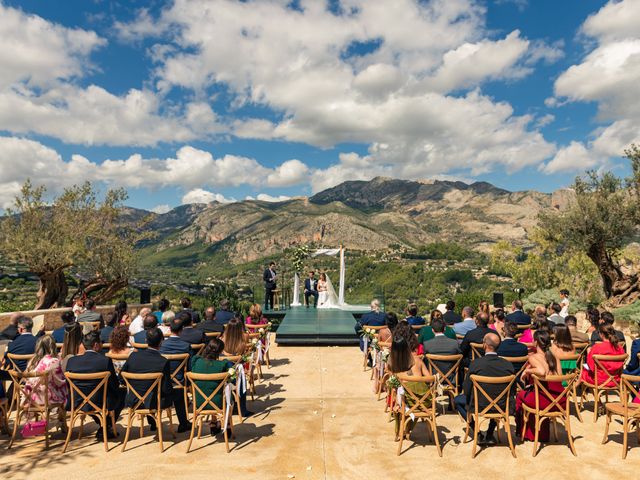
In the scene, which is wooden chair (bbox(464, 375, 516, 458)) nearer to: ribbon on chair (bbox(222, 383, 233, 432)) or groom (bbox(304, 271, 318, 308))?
ribbon on chair (bbox(222, 383, 233, 432))

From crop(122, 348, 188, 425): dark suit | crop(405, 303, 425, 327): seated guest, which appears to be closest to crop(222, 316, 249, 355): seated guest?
crop(122, 348, 188, 425): dark suit

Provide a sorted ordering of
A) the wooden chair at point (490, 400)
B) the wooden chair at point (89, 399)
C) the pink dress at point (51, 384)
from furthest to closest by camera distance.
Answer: the pink dress at point (51, 384)
the wooden chair at point (89, 399)
the wooden chair at point (490, 400)

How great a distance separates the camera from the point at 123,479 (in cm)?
453

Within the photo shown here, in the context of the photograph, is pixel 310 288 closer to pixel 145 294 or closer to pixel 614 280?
pixel 145 294

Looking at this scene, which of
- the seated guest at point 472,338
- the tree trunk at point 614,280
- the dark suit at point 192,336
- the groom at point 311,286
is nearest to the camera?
the seated guest at point 472,338

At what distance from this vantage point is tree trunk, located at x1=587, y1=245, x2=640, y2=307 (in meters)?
18.8

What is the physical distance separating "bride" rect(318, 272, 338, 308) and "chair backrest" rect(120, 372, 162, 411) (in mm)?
12635

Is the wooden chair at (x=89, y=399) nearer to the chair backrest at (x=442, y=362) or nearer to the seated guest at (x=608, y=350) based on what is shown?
the chair backrest at (x=442, y=362)

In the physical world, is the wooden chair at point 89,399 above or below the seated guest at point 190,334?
below

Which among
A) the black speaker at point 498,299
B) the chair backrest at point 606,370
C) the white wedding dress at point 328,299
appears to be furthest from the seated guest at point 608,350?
the white wedding dress at point 328,299

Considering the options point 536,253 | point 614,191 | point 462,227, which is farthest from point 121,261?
point 462,227

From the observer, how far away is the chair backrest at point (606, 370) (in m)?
6.25

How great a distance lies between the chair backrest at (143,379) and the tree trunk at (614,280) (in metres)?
20.3

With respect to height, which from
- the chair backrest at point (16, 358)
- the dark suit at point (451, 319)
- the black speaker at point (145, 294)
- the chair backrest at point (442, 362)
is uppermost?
the black speaker at point (145, 294)
